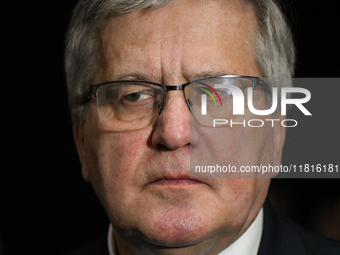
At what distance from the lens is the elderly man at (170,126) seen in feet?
5.03

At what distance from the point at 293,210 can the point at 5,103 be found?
2.49 m

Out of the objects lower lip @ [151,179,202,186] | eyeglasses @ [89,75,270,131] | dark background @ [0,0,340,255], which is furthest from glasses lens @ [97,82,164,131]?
dark background @ [0,0,340,255]

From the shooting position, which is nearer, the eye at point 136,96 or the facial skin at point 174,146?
the facial skin at point 174,146

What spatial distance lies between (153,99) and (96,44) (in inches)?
17.5

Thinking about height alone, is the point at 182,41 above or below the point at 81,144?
above

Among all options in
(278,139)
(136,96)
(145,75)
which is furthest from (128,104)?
(278,139)

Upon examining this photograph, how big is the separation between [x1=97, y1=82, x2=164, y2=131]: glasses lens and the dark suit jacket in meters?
0.86

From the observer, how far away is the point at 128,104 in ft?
5.65

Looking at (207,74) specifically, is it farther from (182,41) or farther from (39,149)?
(39,149)

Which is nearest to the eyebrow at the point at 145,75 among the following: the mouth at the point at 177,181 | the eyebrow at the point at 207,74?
the eyebrow at the point at 207,74

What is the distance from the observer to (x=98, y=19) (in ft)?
6.03

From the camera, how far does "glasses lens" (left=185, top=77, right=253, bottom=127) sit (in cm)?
162

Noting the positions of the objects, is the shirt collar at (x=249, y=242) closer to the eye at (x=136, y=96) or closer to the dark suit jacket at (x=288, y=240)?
the dark suit jacket at (x=288, y=240)

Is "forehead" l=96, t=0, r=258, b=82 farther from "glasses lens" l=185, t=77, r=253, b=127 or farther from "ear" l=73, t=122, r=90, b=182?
"ear" l=73, t=122, r=90, b=182
